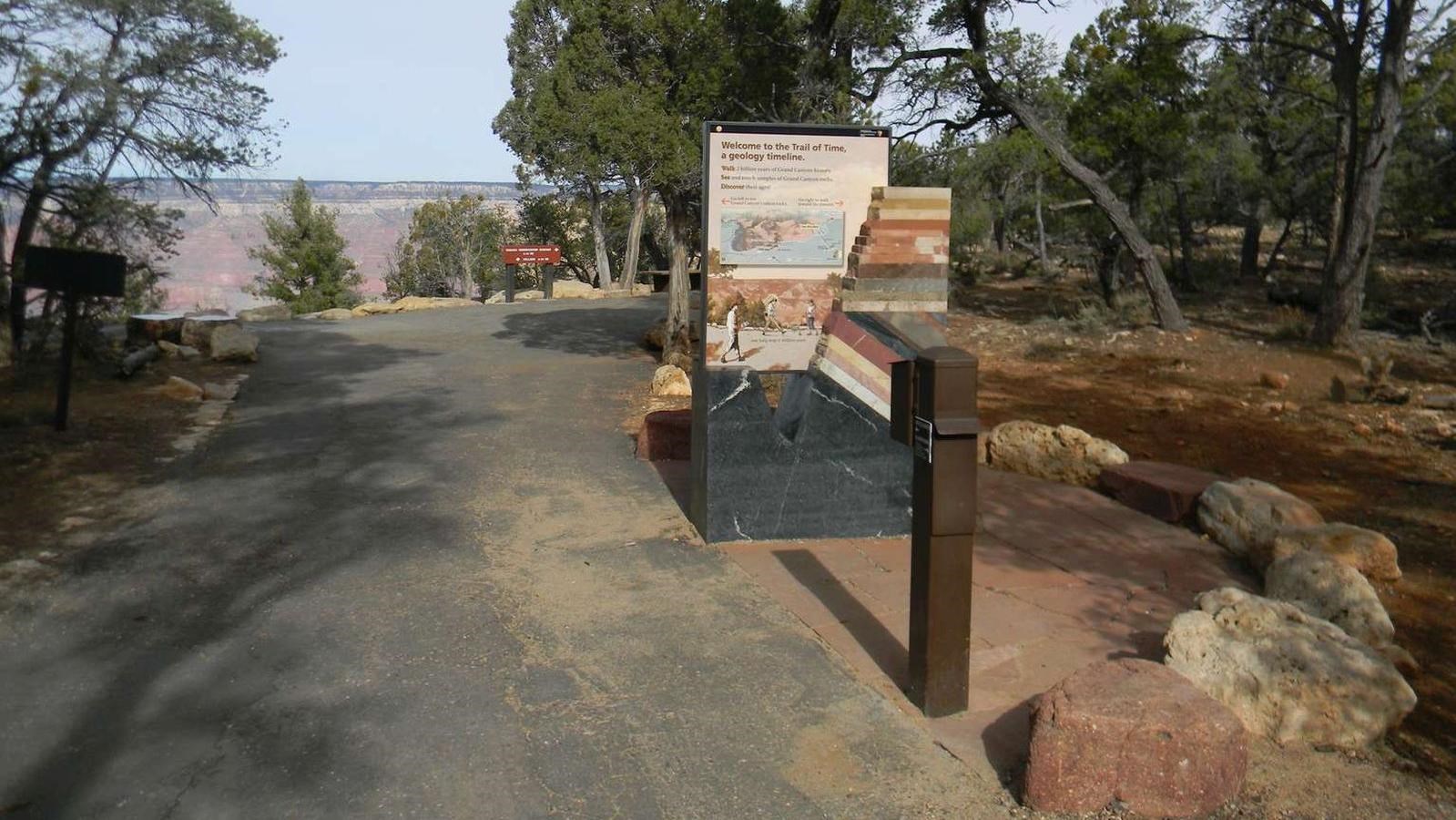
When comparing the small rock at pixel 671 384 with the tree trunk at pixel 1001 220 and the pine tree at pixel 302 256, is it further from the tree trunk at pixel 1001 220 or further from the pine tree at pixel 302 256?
the pine tree at pixel 302 256

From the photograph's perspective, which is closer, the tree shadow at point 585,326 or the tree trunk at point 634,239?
the tree shadow at point 585,326

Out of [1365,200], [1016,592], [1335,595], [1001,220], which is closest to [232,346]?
[1016,592]

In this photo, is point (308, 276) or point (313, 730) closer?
point (313, 730)

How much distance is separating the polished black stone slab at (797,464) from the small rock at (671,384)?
5160mm

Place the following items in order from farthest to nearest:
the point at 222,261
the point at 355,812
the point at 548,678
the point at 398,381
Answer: the point at 222,261, the point at 398,381, the point at 548,678, the point at 355,812

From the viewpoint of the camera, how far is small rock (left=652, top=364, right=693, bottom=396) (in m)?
11.9

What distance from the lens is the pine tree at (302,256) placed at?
1797 inches

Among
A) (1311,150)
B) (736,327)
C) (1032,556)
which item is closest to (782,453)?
(736,327)

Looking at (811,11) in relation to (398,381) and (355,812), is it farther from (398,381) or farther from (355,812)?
(355,812)

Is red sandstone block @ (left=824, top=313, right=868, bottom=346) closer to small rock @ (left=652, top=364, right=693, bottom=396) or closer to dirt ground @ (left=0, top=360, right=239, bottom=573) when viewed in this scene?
dirt ground @ (left=0, top=360, right=239, bottom=573)

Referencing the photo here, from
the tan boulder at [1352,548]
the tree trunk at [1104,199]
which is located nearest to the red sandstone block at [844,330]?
the tan boulder at [1352,548]

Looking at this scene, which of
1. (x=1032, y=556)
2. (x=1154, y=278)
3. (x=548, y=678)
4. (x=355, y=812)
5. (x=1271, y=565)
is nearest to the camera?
(x=355, y=812)

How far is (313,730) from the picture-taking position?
435 centimetres

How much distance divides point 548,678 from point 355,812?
118cm
